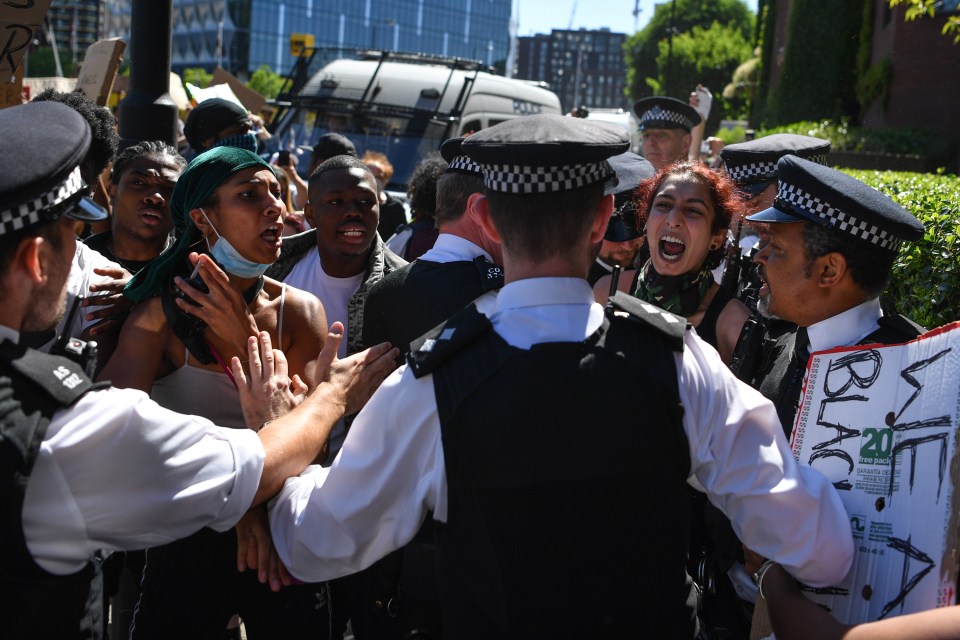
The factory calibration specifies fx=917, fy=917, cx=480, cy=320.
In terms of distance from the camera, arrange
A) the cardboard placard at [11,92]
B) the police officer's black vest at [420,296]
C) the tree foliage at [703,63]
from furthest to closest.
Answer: the tree foliage at [703,63] < the cardboard placard at [11,92] < the police officer's black vest at [420,296]

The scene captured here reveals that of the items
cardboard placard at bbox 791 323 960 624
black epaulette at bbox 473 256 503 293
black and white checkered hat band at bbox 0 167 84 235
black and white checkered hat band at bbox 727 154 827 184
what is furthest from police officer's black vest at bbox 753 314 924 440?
black and white checkered hat band at bbox 0 167 84 235

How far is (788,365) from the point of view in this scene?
3145 millimetres

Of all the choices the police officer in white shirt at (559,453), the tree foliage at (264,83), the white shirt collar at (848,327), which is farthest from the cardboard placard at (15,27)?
the tree foliage at (264,83)

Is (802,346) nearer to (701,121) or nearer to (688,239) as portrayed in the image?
(688,239)

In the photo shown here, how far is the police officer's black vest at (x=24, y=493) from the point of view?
71.2 inches

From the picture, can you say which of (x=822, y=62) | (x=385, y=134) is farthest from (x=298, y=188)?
(x=822, y=62)

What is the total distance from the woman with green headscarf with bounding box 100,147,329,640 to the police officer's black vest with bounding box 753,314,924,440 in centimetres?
157

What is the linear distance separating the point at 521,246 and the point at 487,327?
222 mm

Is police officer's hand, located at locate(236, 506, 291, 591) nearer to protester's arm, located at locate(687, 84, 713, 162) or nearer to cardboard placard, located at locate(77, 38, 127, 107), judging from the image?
cardboard placard, located at locate(77, 38, 127, 107)

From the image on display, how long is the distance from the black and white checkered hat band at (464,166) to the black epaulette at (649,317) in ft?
4.97

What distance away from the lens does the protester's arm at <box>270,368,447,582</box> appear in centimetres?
211

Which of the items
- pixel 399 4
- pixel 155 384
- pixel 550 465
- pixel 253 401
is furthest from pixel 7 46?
pixel 399 4

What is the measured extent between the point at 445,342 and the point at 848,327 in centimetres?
146

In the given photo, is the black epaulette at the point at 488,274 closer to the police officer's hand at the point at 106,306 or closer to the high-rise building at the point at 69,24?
the police officer's hand at the point at 106,306
